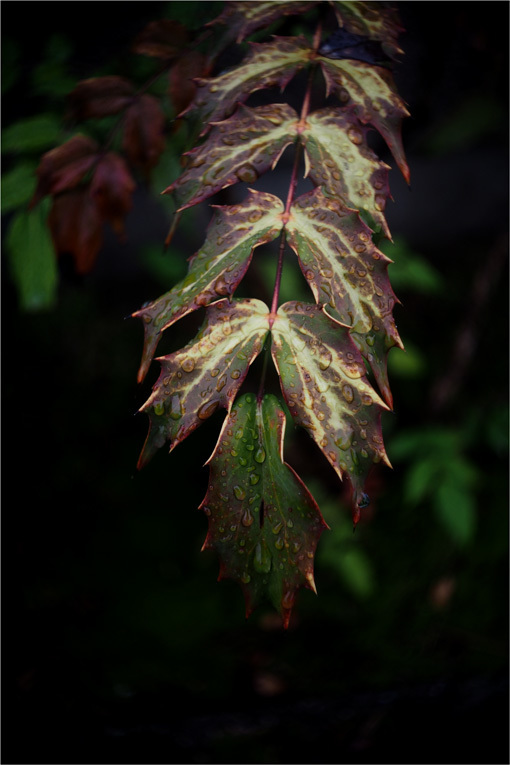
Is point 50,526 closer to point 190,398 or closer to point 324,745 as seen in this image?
point 324,745

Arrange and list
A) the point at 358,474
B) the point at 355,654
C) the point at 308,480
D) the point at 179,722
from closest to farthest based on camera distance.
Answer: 1. the point at 358,474
2. the point at 179,722
3. the point at 355,654
4. the point at 308,480

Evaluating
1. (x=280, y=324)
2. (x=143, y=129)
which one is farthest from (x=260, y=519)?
(x=143, y=129)

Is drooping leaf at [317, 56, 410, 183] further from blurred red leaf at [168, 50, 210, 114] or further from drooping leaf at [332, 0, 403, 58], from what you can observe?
blurred red leaf at [168, 50, 210, 114]

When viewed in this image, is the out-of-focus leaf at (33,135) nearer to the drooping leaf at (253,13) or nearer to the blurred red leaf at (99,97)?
the blurred red leaf at (99,97)

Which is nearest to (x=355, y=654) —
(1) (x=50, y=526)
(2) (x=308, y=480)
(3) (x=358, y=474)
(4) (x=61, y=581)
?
(2) (x=308, y=480)

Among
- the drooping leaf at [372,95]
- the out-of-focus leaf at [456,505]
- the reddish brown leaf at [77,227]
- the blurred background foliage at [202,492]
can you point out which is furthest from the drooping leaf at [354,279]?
the out-of-focus leaf at [456,505]

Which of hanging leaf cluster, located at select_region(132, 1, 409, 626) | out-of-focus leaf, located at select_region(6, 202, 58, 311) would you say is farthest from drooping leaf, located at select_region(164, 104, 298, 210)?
out-of-focus leaf, located at select_region(6, 202, 58, 311)
